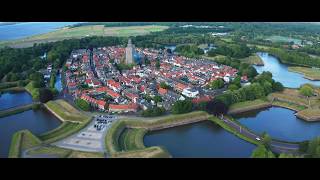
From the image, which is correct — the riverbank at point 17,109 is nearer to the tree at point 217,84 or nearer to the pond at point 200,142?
the pond at point 200,142

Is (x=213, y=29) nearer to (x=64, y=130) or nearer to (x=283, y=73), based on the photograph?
(x=283, y=73)

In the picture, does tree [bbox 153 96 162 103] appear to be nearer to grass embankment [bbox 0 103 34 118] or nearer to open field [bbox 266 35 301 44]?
grass embankment [bbox 0 103 34 118]

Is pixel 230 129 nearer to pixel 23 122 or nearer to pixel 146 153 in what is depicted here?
pixel 146 153

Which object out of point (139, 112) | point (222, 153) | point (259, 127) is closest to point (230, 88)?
point (259, 127)

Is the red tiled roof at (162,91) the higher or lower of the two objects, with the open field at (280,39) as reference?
lower

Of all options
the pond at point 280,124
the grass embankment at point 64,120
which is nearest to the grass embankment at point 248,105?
the pond at point 280,124

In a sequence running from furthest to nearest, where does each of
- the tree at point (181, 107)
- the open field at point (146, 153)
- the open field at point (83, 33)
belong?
the open field at point (83, 33) → the tree at point (181, 107) → the open field at point (146, 153)
